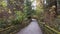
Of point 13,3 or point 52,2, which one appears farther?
point 13,3

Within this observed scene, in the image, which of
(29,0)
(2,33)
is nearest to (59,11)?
(2,33)

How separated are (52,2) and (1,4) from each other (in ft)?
19.4

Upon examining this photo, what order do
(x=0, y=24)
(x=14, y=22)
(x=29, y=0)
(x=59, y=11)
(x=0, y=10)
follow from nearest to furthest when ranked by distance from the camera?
(x=0, y=24) < (x=0, y=10) < (x=59, y=11) < (x=14, y=22) < (x=29, y=0)

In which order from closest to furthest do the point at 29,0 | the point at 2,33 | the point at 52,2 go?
the point at 2,33
the point at 52,2
the point at 29,0

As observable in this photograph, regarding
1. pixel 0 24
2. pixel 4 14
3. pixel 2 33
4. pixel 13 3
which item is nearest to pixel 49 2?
pixel 13 3

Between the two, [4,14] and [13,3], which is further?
[13,3]

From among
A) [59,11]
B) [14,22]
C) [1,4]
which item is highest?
[1,4]

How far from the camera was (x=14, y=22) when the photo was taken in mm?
15133

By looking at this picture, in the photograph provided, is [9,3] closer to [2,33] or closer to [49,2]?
[49,2]

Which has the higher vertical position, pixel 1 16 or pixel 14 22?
pixel 1 16

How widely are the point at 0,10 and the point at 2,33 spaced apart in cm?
335

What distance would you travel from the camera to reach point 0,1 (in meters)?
13.0

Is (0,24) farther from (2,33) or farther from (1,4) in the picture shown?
(1,4)

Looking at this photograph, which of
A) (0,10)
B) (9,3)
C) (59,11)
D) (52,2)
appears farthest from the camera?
(9,3)
